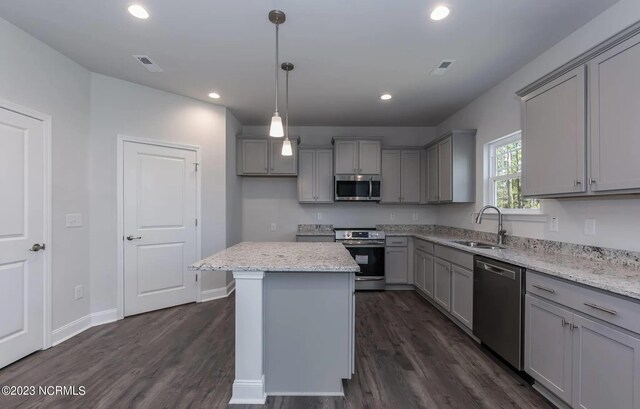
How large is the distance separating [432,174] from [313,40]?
9.12 ft

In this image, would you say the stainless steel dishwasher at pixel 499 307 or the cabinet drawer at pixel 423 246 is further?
the cabinet drawer at pixel 423 246

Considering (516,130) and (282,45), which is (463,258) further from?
(282,45)

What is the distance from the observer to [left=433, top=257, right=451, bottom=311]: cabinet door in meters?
3.13

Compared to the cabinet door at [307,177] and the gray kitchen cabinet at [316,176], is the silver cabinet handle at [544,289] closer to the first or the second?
the gray kitchen cabinet at [316,176]

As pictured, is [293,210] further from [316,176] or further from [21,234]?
[21,234]

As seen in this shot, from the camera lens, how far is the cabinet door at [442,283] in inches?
123

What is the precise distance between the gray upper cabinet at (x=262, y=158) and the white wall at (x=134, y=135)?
58 centimetres

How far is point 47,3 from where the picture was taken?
6.43ft

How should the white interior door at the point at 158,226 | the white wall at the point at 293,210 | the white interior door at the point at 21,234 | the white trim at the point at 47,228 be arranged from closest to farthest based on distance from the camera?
1. the white interior door at the point at 21,234
2. the white trim at the point at 47,228
3. the white interior door at the point at 158,226
4. the white wall at the point at 293,210

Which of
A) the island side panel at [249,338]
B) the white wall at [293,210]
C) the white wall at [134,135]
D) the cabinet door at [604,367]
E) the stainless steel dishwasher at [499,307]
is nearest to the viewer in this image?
the cabinet door at [604,367]

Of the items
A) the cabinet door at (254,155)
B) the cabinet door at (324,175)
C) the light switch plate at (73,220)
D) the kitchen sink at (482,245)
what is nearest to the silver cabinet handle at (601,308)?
the kitchen sink at (482,245)

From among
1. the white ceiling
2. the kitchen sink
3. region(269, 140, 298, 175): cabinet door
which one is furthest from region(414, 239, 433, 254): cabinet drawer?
region(269, 140, 298, 175): cabinet door

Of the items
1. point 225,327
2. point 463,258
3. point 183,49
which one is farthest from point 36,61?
point 463,258

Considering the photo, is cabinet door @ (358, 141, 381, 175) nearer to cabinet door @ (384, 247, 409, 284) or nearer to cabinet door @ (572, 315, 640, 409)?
cabinet door @ (384, 247, 409, 284)
